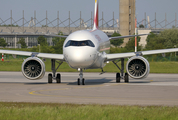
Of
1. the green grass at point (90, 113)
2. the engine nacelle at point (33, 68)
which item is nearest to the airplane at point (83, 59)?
the engine nacelle at point (33, 68)

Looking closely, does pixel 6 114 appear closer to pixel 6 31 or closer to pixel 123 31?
pixel 123 31

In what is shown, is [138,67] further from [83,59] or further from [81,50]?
[81,50]

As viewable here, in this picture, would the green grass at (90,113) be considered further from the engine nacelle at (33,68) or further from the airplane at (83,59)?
the engine nacelle at (33,68)

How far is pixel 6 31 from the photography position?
170 metres

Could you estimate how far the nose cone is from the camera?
2083cm

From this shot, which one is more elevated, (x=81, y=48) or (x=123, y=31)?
(x=123, y=31)

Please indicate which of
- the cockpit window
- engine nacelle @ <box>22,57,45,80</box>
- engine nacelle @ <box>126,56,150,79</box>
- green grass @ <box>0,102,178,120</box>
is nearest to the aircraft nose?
the cockpit window

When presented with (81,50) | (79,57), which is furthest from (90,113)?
(81,50)

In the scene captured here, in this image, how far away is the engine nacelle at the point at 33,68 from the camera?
23594 mm

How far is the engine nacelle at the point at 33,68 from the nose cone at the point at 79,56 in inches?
113

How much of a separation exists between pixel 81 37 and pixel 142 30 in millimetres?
156861

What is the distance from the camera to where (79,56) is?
68.2 feet

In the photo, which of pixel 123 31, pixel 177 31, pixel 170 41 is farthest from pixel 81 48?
pixel 123 31

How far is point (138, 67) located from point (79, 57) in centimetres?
501
